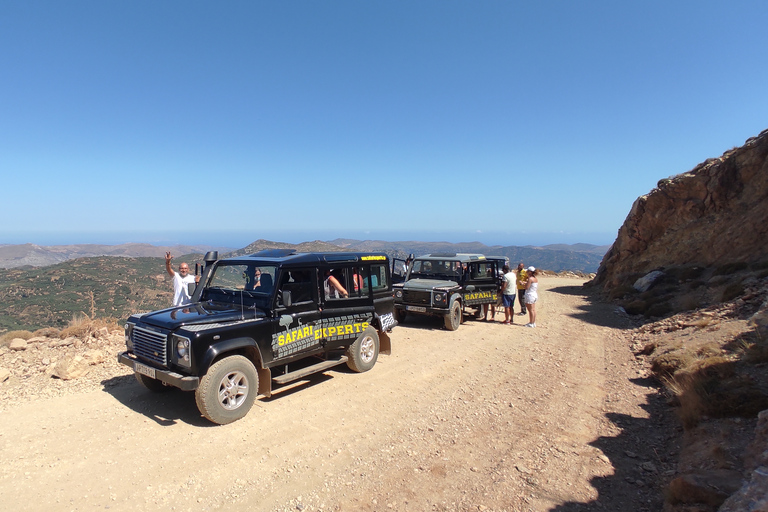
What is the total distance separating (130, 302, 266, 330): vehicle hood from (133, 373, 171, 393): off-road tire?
969mm

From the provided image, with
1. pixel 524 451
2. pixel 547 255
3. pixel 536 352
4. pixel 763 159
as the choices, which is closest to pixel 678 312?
pixel 536 352

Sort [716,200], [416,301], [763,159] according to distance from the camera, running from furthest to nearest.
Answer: [716,200] → [763,159] → [416,301]

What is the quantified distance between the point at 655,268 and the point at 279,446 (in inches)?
865

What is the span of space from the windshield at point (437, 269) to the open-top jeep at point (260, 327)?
493 cm

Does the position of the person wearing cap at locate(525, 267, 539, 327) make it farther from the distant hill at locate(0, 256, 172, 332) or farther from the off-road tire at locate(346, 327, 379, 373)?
the distant hill at locate(0, 256, 172, 332)

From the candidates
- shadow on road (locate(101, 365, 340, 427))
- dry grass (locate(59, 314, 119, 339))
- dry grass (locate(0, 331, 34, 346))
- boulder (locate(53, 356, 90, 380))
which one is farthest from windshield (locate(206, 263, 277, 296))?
dry grass (locate(0, 331, 34, 346))

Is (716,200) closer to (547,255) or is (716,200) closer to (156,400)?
(156,400)

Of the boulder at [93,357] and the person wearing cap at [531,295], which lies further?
the person wearing cap at [531,295]

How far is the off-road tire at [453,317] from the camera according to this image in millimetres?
11203

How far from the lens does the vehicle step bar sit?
5.88 meters

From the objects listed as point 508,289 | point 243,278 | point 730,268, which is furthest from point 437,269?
point 730,268

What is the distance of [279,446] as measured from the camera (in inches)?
185

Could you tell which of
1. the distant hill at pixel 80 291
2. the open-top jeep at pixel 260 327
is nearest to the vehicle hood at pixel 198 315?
the open-top jeep at pixel 260 327

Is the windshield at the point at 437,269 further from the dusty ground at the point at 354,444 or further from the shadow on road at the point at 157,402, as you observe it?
the shadow on road at the point at 157,402
